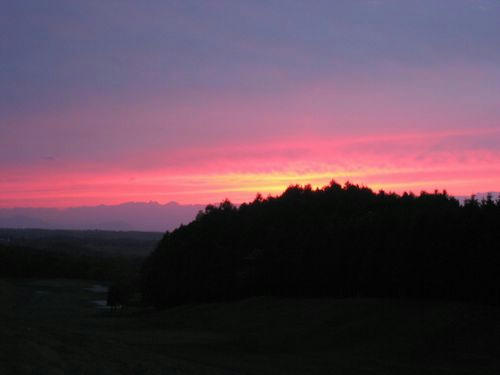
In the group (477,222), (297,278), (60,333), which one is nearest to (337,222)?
(297,278)

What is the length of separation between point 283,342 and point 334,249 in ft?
38.3

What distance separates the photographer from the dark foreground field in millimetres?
14727

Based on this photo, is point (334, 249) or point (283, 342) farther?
A: point (334, 249)

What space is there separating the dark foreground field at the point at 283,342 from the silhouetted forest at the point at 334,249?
2106mm

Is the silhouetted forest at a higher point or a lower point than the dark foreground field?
higher

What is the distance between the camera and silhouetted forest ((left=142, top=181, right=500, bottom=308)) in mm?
28406

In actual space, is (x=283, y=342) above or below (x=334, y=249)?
below

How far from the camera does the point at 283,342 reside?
25.9 m

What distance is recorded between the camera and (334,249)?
36750mm

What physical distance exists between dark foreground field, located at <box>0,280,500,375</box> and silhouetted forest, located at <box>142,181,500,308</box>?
2106 millimetres

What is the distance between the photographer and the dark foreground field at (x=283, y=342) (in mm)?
14727

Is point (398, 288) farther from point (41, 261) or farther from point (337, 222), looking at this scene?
point (41, 261)

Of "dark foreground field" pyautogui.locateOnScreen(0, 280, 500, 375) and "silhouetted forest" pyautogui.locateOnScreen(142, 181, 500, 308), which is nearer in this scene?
"dark foreground field" pyautogui.locateOnScreen(0, 280, 500, 375)

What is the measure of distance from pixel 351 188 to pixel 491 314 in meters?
27.7
